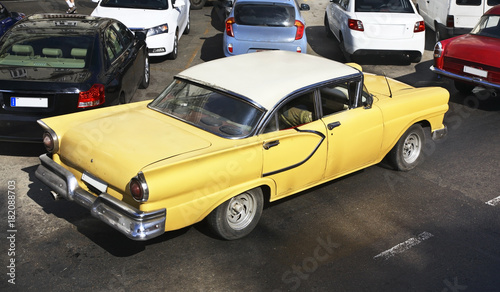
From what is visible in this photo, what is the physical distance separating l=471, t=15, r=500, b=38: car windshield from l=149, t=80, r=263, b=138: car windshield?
22.2 feet

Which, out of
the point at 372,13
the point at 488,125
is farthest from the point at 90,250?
the point at 372,13

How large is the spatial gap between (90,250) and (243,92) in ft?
7.14

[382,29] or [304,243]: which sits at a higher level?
[382,29]

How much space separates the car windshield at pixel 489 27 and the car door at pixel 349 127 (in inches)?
201

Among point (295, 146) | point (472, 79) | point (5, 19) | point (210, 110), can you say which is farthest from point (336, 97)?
point (5, 19)

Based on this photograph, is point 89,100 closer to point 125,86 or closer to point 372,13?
point 125,86

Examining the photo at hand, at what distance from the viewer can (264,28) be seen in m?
12.0

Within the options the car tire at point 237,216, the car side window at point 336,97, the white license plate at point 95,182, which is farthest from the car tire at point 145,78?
the car tire at point 237,216

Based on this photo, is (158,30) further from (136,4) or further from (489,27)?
(489,27)

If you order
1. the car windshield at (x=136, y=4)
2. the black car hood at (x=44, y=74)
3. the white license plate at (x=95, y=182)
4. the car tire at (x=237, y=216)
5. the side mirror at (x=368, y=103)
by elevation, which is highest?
the car windshield at (x=136, y=4)

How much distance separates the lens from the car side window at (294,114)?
617cm

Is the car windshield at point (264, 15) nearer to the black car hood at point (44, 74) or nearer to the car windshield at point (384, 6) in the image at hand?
the car windshield at point (384, 6)

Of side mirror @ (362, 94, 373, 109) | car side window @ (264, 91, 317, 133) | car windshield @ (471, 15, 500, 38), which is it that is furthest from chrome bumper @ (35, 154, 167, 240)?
car windshield @ (471, 15, 500, 38)

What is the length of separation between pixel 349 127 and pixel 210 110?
5.26 feet
